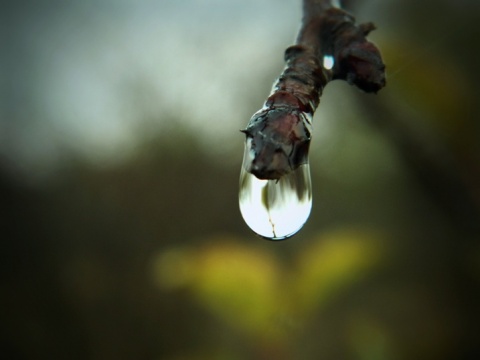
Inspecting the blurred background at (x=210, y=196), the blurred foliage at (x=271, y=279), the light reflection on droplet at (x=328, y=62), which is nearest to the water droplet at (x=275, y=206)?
the light reflection on droplet at (x=328, y=62)

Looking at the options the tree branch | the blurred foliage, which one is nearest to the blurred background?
the blurred foliage

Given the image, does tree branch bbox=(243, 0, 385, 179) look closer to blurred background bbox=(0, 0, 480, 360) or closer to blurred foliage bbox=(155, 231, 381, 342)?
blurred background bbox=(0, 0, 480, 360)

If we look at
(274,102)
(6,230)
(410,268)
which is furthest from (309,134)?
(6,230)

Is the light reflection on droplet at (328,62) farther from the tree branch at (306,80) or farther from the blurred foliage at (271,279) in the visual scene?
the blurred foliage at (271,279)

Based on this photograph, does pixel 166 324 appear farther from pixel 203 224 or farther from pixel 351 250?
pixel 351 250

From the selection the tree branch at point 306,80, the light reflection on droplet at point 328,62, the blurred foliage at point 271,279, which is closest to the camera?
the tree branch at point 306,80

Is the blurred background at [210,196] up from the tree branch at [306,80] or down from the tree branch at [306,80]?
up
